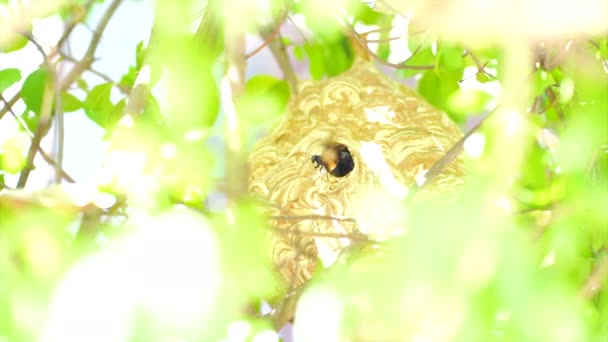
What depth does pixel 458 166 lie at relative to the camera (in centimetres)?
149

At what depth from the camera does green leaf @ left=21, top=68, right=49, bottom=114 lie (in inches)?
55.5

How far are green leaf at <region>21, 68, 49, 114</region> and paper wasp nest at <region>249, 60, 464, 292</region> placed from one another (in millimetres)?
440

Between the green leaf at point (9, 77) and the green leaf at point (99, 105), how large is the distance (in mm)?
202

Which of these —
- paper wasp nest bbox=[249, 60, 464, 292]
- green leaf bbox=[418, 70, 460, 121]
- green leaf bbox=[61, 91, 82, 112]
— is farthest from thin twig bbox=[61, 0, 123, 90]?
green leaf bbox=[418, 70, 460, 121]

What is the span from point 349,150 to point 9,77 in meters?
0.64

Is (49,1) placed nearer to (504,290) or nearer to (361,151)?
(504,290)

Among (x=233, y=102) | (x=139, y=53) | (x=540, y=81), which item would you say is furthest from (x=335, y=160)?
(x=233, y=102)

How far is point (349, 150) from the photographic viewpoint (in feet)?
5.01

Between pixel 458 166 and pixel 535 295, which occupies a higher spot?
pixel 458 166

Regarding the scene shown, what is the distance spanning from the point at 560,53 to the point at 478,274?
565 millimetres

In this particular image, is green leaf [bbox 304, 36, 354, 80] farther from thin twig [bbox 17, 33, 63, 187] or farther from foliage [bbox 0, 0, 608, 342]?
foliage [bbox 0, 0, 608, 342]

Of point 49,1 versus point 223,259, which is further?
point 49,1

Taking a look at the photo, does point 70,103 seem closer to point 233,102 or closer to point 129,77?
point 129,77

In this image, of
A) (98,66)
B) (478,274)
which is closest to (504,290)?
(478,274)
